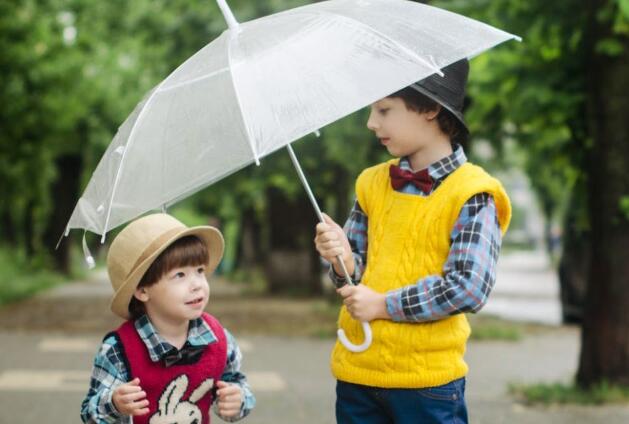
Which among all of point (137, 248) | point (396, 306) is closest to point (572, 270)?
point (396, 306)

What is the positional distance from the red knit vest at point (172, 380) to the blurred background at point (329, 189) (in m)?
4.35

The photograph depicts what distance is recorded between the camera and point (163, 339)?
3738 mm

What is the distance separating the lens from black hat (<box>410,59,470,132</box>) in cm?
373

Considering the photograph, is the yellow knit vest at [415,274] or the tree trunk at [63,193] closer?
the yellow knit vest at [415,274]

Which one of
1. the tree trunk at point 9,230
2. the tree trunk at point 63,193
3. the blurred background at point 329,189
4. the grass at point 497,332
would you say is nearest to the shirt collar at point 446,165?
the blurred background at point 329,189

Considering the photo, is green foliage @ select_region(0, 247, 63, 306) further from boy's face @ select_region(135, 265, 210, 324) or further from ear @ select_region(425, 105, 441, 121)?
ear @ select_region(425, 105, 441, 121)

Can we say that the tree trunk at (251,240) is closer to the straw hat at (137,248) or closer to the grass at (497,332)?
the grass at (497,332)

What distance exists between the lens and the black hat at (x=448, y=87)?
3727mm

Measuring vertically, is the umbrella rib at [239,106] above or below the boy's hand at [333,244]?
above

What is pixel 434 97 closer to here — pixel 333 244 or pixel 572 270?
pixel 333 244

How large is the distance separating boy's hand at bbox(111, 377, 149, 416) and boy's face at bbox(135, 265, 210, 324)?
0.25 m

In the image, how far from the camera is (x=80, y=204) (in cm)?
412

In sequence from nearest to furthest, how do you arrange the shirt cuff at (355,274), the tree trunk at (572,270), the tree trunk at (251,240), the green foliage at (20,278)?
the shirt cuff at (355,274) < the tree trunk at (572,270) < the green foliage at (20,278) < the tree trunk at (251,240)

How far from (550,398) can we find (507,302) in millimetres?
15459
